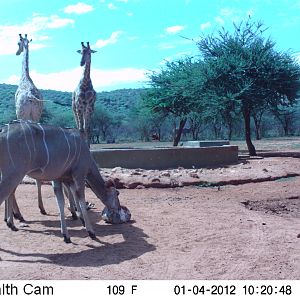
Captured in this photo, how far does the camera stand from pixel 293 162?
63.3 ft

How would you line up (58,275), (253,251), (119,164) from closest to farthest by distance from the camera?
1. (58,275)
2. (253,251)
3. (119,164)

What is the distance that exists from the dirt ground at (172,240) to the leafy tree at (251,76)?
1167cm

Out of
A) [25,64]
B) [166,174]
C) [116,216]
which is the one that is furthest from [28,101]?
[166,174]

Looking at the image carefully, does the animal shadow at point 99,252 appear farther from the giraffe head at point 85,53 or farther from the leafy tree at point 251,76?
the leafy tree at point 251,76

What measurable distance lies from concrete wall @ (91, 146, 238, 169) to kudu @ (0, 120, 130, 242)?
791cm

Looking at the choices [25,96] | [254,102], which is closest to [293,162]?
[254,102]

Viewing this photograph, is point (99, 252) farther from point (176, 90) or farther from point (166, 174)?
point (176, 90)

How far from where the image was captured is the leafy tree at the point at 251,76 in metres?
24.5

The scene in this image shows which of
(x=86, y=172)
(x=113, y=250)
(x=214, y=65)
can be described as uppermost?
(x=214, y=65)

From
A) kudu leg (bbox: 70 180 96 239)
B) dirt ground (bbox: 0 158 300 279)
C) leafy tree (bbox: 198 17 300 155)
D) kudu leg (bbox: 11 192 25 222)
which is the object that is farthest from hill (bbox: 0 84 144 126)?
kudu leg (bbox: 70 180 96 239)

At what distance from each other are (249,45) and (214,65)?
242cm

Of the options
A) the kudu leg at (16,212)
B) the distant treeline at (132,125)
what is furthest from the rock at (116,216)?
the distant treeline at (132,125)

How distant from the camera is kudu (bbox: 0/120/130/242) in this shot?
23.7 ft

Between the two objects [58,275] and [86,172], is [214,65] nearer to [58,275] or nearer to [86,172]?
[86,172]
